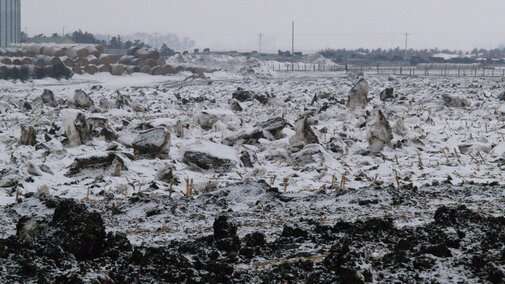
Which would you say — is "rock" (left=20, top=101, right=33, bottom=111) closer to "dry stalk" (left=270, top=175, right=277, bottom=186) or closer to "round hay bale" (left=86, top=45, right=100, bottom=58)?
"dry stalk" (left=270, top=175, right=277, bottom=186)

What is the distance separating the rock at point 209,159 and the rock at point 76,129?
9.25 feet

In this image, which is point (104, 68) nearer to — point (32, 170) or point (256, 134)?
point (256, 134)

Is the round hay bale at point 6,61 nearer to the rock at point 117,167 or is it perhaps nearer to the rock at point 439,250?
the rock at point 117,167

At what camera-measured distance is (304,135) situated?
12312 millimetres

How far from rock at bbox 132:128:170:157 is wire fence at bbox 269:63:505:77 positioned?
39196mm

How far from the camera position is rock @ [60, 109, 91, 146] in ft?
40.3

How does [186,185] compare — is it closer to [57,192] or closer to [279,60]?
[57,192]

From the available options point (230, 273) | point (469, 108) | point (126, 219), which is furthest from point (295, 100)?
point (230, 273)

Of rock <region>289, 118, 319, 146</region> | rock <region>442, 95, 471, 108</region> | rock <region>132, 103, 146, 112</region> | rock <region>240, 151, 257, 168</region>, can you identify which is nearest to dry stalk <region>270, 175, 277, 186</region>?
rock <region>240, 151, 257, 168</region>

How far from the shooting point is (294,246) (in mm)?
5359

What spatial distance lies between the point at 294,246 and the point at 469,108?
16.6 meters

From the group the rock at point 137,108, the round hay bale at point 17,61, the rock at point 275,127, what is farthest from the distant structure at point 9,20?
the rock at point 275,127

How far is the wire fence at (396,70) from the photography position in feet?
163

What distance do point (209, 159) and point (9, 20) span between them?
51.3 m
